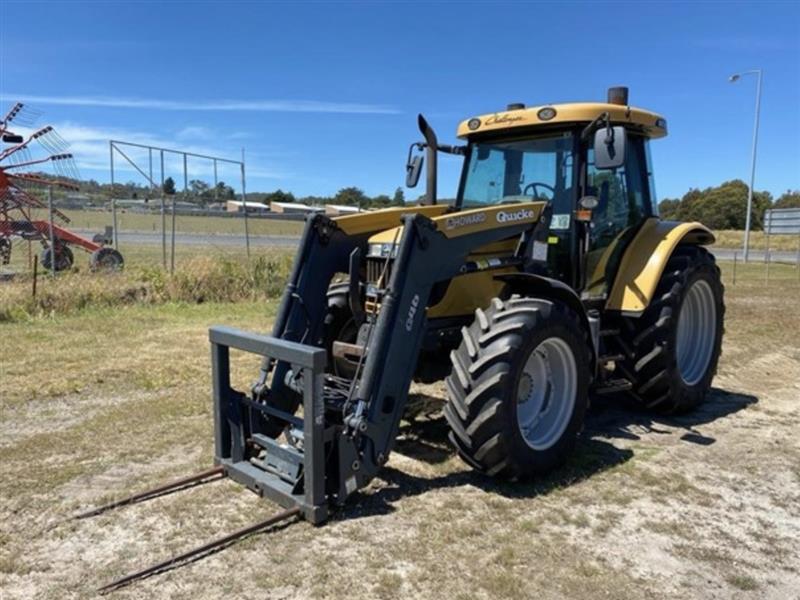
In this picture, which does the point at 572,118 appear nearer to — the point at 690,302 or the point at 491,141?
the point at 491,141

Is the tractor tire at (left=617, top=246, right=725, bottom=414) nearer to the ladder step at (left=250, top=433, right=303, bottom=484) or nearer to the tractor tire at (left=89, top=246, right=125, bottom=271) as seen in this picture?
the ladder step at (left=250, top=433, right=303, bottom=484)

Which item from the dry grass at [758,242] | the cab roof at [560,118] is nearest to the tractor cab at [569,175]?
the cab roof at [560,118]

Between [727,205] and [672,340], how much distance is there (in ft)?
211

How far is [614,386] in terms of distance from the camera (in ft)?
18.2

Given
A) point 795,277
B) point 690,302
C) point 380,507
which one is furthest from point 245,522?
point 795,277

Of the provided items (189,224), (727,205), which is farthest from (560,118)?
(727,205)

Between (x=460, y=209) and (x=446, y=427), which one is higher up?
(x=460, y=209)

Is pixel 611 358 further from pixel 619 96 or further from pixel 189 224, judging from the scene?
pixel 189 224

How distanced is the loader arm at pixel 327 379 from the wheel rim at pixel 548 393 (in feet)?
2.89

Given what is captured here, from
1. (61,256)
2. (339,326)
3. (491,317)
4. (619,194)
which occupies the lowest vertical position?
(61,256)

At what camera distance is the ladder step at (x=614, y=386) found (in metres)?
5.45

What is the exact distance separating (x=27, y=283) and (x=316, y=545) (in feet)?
32.0

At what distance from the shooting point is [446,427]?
547 centimetres

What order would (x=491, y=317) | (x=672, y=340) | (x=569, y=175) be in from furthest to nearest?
(x=672, y=340), (x=569, y=175), (x=491, y=317)
